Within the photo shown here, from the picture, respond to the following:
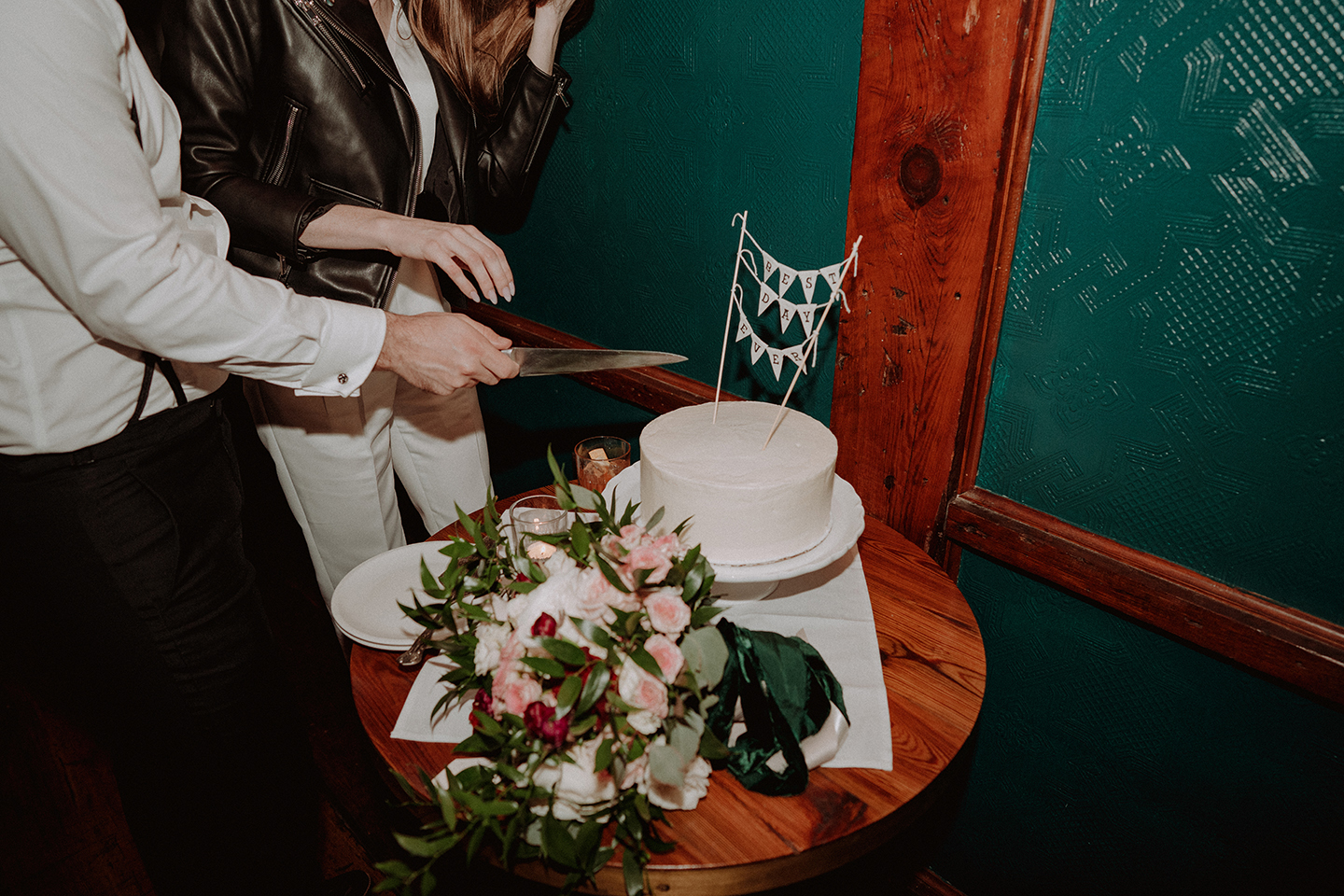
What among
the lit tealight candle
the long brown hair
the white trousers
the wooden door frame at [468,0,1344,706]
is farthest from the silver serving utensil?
the long brown hair

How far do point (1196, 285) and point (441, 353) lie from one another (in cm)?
137

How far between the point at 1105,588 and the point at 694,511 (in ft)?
2.84

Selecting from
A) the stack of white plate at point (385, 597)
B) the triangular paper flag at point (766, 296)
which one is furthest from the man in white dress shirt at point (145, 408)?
the triangular paper flag at point (766, 296)

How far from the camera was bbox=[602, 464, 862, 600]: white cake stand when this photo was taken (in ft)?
3.91

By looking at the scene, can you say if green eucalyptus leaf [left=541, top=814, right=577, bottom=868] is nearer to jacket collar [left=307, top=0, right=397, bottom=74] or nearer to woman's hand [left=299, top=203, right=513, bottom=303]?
woman's hand [left=299, top=203, right=513, bottom=303]

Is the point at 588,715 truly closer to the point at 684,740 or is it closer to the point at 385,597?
the point at 684,740

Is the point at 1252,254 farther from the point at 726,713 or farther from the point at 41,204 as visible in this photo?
the point at 41,204

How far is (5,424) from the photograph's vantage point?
3.89ft

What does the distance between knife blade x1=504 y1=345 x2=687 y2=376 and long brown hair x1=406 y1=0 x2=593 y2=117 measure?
83 centimetres

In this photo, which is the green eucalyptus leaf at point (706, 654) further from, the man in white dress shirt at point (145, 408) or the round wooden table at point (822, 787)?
the man in white dress shirt at point (145, 408)

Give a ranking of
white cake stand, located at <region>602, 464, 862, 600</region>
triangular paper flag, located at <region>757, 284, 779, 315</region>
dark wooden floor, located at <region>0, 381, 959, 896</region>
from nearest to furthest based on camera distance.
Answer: white cake stand, located at <region>602, 464, 862, 600</region>, triangular paper flag, located at <region>757, 284, 779, 315</region>, dark wooden floor, located at <region>0, 381, 959, 896</region>

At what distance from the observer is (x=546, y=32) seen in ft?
6.79

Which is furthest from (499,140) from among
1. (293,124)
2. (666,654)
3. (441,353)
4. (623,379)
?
(666,654)

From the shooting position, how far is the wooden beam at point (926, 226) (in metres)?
1.36
